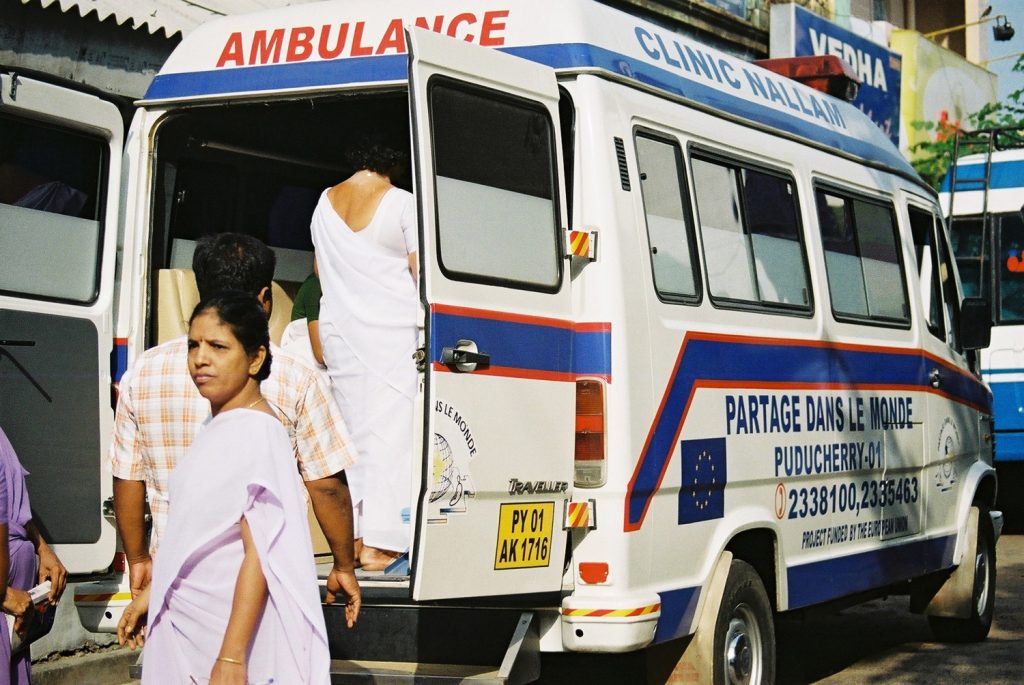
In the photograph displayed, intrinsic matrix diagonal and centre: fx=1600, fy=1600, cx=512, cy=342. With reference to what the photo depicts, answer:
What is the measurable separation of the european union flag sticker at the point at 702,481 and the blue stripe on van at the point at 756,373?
14 centimetres

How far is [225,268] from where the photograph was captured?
15.1ft

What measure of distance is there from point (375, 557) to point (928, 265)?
4.05 meters

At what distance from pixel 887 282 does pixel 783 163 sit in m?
1.30

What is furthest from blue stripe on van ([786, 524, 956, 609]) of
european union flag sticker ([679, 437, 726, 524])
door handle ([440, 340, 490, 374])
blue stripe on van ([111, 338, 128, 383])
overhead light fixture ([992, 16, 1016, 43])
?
overhead light fixture ([992, 16, 1016, 43])

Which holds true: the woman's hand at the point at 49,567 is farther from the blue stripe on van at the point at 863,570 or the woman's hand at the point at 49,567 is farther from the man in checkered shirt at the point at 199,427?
the blue stripe on van at the point at 863,570

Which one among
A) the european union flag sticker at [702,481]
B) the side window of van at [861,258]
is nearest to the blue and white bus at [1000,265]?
the side window of van at [861,258]

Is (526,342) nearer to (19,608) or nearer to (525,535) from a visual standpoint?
(525,535)

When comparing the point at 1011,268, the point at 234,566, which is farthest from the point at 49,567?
the point at 1011,268

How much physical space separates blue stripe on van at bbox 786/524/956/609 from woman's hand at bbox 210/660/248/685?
133 inches

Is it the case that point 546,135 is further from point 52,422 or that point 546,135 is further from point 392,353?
point 52,422

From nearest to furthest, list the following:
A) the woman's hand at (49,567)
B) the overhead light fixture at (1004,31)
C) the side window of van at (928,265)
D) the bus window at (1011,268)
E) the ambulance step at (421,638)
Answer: the woman's hand at (49,567)
the ambulance step at (421,638)
the side window of van at (928,265)
the bus window at (1011,268)
the overhead light fixture at (1004,31)

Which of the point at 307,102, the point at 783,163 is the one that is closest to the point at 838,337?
the point at 783,163

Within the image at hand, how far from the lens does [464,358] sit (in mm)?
4859

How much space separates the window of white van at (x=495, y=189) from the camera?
5.01 meters
